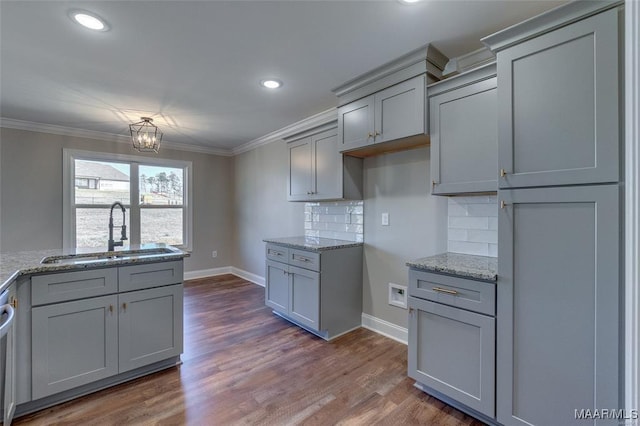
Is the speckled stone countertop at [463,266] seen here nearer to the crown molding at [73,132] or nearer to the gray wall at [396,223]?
the gray wall at [396,223]

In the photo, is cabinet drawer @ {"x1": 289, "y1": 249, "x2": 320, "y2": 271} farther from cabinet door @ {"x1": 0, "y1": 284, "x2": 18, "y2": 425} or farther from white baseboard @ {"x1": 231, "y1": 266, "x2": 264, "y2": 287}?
cabinet door @ {"x1": 0, "y1": 284, "x2": 18, "y2": 425}

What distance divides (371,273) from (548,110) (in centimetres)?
210

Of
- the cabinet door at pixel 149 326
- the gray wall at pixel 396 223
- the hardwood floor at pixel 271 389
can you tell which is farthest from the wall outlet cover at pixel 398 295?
the cabinet door at pixel 149 326

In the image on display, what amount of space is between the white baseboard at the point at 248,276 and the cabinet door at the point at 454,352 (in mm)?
3252

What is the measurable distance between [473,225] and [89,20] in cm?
298

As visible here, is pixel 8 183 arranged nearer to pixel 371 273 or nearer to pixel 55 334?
pixel 55 334

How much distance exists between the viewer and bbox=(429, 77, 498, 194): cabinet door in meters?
1.86

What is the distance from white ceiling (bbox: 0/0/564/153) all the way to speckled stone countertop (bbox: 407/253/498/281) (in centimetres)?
155

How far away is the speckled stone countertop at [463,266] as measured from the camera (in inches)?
66.4

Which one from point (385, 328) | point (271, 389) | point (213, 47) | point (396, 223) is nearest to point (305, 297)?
point (385, 328)

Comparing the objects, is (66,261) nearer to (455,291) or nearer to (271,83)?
(271,83)

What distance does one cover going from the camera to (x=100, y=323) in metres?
1.98

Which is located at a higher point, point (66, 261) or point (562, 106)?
point (562, 106)

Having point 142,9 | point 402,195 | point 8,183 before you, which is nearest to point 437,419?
point 402,195
